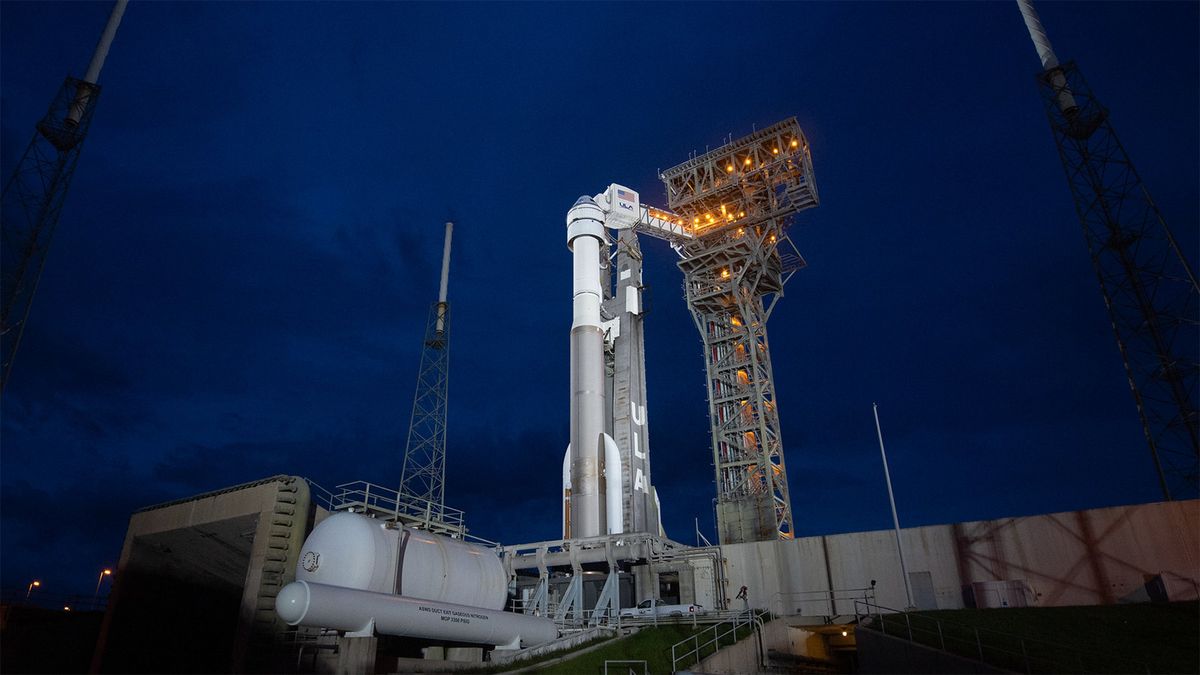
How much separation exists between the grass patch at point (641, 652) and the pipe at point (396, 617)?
11.3 feet

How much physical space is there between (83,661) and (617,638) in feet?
88.5

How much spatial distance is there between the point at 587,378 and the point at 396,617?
25042 millimetres

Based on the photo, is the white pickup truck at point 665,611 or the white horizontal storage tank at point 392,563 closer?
the white horizontal storage tank at point 392,563

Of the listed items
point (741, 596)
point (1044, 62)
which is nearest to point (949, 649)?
point (741, 596)

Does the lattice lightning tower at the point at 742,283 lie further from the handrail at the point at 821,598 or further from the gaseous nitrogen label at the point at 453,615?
the gaseous nitrogen label at the point at 453,615

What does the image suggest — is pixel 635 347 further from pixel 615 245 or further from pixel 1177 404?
A: pixel 1177 404

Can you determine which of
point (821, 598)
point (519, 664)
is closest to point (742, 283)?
point (821, 598)

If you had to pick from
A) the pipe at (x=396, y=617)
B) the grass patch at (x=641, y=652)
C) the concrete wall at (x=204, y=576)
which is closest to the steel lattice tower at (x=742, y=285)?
the grass patch at (x=641, y=652)

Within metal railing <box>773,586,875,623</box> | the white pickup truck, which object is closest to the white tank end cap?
the white pickup truck

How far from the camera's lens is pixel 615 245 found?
54625 mm

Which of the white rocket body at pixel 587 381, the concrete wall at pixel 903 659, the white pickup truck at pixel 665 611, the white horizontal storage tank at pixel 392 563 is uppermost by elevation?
the white rocket body at pixel 587 381

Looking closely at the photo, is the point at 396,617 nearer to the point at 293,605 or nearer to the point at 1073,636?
the point at 293,605

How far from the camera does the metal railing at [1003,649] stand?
62.0ft

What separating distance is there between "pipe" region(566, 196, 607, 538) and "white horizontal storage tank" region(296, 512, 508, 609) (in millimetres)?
15124
